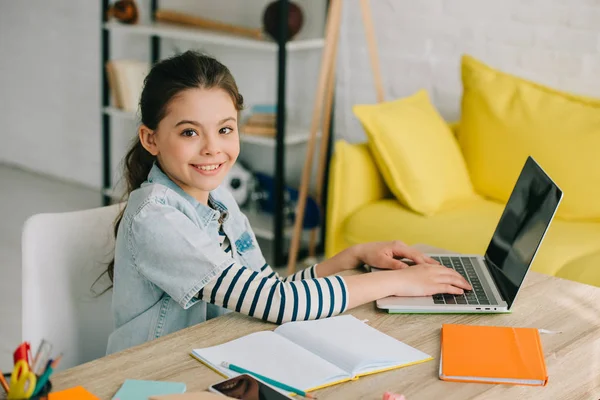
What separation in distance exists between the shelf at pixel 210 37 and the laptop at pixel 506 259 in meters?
1.89

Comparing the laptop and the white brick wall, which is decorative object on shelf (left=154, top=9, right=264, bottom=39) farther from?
the laptop

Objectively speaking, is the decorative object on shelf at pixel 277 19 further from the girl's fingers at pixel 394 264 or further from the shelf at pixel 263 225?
the girl's fingers at pixel 394 264

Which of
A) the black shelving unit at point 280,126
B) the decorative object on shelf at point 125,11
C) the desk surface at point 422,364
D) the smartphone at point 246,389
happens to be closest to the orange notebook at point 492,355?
the desk surface at point 422,364

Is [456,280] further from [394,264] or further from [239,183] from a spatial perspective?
[239,183]

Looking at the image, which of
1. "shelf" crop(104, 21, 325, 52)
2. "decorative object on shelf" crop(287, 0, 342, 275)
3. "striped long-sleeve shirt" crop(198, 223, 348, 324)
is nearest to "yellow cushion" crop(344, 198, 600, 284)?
"decorative object on shelf" crop(287, 0, 342, 275)

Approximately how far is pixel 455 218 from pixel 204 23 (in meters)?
1.71

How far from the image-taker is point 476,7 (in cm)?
329

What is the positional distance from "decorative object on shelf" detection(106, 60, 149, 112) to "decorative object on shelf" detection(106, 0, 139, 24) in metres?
0.21

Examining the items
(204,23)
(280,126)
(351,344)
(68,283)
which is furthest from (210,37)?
(351,344)

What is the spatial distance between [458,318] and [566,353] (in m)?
0.20

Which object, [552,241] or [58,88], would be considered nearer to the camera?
[552,241]

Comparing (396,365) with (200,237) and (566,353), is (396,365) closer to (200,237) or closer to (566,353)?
(566,353)

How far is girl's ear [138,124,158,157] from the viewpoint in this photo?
5.06 feet

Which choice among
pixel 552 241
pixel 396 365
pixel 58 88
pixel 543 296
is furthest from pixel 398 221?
pixel 58 88
